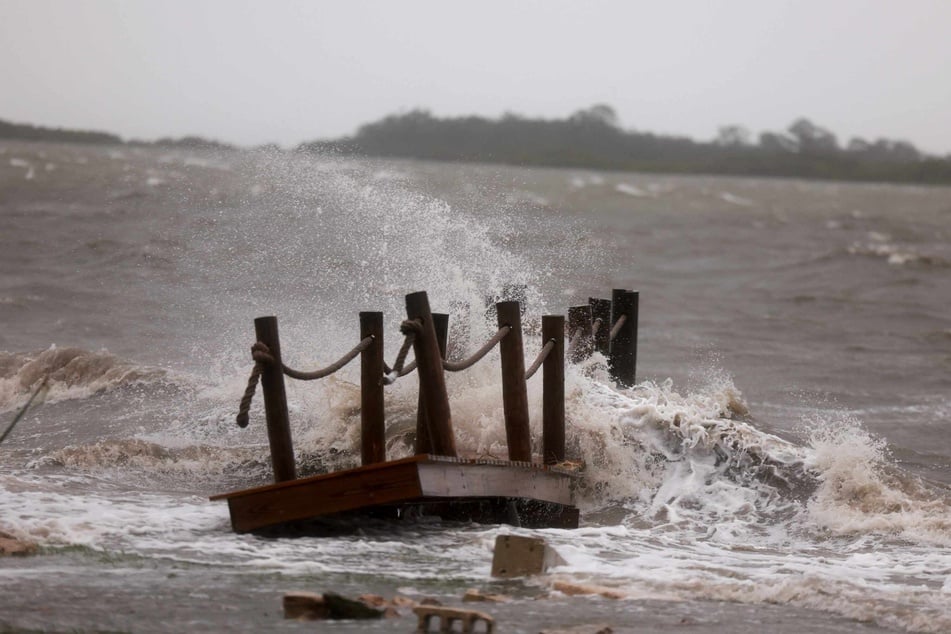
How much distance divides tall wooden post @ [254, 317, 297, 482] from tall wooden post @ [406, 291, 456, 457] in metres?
0.85

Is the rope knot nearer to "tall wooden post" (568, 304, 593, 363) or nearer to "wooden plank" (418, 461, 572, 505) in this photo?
"wooden plank" (418, 461, 572, 505)

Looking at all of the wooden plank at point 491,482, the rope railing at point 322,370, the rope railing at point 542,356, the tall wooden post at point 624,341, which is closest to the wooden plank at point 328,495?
the wooden plank at point 491,482

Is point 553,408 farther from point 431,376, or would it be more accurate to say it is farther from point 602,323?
point 602,323

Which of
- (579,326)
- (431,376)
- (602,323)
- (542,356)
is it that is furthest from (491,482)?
(602,323)

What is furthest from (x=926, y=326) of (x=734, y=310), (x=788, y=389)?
(x=788, y=389)

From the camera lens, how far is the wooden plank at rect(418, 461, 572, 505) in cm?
758

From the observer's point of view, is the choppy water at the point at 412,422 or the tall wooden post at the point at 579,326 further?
the tall wooden post at the point at 579,326

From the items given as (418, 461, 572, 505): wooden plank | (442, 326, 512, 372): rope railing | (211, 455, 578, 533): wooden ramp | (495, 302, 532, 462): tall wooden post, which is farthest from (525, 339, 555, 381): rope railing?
(211, 455, 578, 533): wooden ramp

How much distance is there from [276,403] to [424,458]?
993 mm

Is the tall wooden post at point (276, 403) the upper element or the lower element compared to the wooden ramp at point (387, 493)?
upper

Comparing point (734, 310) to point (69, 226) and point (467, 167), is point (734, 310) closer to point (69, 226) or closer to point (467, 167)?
point (467, 167)

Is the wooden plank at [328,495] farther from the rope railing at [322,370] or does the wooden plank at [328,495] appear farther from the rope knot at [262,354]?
the rope knot at [262,354]

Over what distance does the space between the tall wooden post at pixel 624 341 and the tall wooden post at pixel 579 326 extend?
0.94 metres

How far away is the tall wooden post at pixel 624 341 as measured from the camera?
12.3 meters
